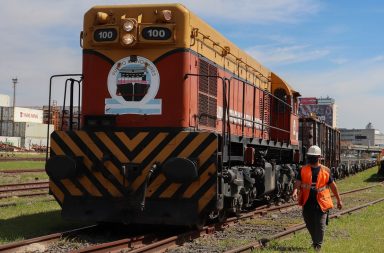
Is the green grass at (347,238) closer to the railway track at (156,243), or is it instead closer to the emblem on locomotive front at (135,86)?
the railway track at (156,243)

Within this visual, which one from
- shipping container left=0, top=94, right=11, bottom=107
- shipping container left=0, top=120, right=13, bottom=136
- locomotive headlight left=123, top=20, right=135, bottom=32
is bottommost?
locomotive headlight left=123, top=20, right=135, bottom=32

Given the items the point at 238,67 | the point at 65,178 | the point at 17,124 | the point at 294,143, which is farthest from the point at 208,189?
the point at 17,124

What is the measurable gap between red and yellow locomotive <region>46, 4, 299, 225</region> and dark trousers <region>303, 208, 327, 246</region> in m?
1.53

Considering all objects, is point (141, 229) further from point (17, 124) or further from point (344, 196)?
point (17, 124)

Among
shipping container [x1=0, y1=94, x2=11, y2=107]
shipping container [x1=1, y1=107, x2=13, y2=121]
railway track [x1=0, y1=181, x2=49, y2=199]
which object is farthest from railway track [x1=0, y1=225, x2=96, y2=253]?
shipping container [x1=0, y1=94, x2=11, y2=107]

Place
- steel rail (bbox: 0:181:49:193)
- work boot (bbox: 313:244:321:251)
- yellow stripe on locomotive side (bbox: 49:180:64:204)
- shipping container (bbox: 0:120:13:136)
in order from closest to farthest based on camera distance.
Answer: work boot (bbox: 313:244:321:251) < yellow stripe on locomotive side (bbox: 49:180:64:204) < steel rail (bbox: 0:181:49:193) < shipping container (bbox: 0:120:13:136)

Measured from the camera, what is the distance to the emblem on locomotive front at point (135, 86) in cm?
895

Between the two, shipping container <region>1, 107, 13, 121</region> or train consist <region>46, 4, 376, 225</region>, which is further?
shipping container <region>1, 107, 13, 121</region>

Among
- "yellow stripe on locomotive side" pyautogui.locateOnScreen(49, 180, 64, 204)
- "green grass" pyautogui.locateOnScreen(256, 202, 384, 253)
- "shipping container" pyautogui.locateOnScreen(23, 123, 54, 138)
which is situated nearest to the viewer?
"green grass" pyautogui.locateOnScreen(256, 202, 384, 253)

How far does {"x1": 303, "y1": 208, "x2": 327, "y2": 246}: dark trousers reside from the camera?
7.44m

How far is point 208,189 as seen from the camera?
8312 mm

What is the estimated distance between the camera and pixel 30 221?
1013 centimetres

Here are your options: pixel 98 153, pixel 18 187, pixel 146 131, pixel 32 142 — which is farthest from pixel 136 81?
pixel 32 142

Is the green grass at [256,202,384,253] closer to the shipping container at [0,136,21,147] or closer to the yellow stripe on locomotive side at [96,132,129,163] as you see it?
the yellow stripe on locomotive side at [96,132,129,163]
